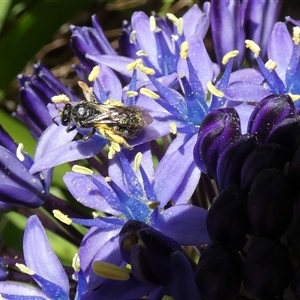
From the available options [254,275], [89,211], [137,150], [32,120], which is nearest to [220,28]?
[137,150]

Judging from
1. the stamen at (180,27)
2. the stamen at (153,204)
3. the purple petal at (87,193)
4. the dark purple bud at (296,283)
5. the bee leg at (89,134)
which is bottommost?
the dark purple bud at (296,283)

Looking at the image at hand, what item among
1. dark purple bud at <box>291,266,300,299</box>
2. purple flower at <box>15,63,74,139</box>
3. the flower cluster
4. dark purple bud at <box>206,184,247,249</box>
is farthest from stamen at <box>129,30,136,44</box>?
dark purple bud at <box>291,266,300,299</box>

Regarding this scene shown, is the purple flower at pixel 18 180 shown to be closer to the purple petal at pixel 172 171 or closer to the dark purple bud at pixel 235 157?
the purple petal at pixel 172 171

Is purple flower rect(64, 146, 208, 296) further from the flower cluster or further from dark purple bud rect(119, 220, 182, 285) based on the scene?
dark purple bud rect(119, 220, 182, 285)

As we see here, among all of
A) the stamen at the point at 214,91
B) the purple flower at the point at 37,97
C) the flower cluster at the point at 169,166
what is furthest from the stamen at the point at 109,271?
the purple flower at the point at 37,97

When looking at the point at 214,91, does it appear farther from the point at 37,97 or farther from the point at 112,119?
the point at 37,97
